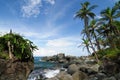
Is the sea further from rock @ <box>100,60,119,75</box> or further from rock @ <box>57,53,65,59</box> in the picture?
rock @ <box>57,53,65,59</box>

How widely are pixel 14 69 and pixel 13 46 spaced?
148 cm

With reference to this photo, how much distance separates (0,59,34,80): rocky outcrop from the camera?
14562mm

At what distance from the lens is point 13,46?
1524 cm

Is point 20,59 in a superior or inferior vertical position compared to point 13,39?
inferior

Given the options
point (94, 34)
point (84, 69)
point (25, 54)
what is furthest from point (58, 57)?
point (25, 54)

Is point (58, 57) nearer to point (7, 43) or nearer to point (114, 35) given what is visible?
point (114, 35)

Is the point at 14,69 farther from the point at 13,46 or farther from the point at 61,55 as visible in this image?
the point at 61,55

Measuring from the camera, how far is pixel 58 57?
396 ft

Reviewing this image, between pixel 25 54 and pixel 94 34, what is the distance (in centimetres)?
5112

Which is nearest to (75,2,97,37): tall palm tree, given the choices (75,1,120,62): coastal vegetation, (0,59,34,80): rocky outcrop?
(75,1,120,62): coastal vegetation

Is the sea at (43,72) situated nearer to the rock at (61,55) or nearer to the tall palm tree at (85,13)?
the tall palm tree at (85,13)

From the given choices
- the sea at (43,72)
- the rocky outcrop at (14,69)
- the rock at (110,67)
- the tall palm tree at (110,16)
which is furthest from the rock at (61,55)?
the rocky outcrop at (14,69)

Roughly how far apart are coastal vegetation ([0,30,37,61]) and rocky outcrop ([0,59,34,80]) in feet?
1.17

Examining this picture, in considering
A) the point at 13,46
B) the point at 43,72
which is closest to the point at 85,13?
the point at 43,72
